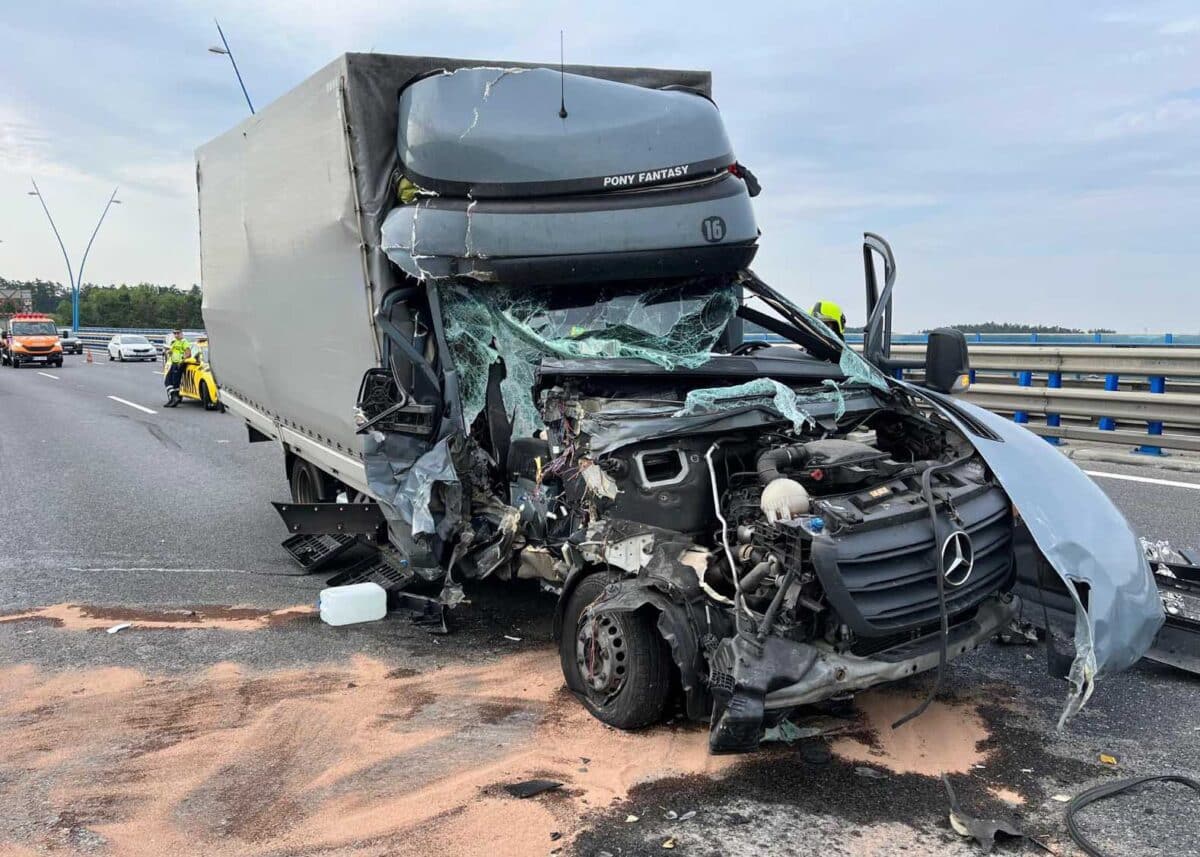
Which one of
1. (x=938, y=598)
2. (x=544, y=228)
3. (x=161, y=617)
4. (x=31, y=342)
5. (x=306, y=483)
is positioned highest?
(x=544, y=228)

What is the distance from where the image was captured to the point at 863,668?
3.41 metres

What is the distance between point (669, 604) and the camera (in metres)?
3.72

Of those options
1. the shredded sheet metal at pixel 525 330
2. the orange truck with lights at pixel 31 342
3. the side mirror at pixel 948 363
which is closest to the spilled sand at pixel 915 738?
the side mirror at pixel 948 363

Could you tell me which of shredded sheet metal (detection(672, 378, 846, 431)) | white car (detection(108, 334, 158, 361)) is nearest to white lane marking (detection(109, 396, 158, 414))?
shredded sheet metal (detection(672, 378, 846, 431))

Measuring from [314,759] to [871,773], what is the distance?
215 centimetres

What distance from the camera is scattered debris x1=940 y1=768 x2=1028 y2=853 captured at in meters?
3.08

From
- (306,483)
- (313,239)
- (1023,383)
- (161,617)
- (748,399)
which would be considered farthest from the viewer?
(1023,383)

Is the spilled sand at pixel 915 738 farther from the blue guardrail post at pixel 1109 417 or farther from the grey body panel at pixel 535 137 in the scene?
the blue guardrail post at pixel 1109 417

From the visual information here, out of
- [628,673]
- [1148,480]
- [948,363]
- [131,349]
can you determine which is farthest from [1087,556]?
[131,349]

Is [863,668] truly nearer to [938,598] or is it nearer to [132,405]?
[938,598]

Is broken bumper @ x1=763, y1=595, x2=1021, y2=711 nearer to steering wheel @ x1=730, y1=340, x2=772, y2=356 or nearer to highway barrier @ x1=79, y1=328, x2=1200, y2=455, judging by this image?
steering wheel @ x1=730, y1=340, x2=772, y2=356

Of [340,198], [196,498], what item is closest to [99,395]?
[196,498]

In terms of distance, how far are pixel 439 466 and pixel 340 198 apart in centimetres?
173

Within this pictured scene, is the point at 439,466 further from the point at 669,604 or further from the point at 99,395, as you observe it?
the point at 99,395
